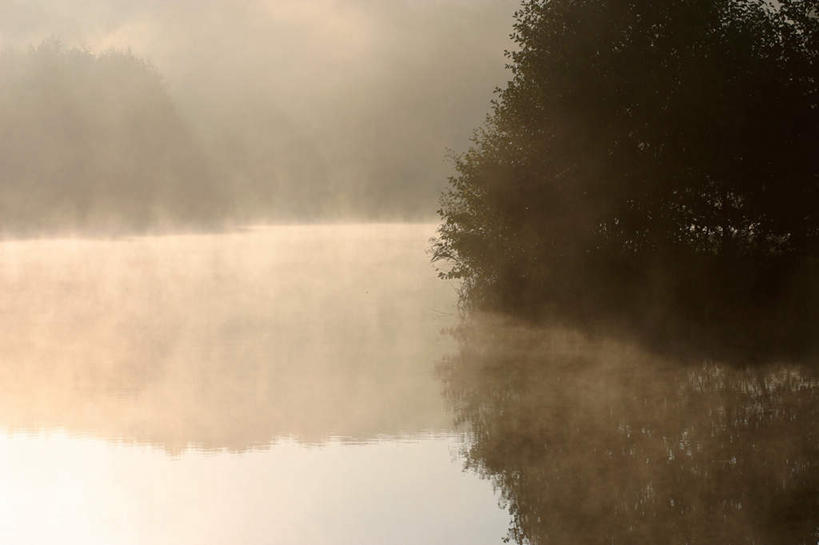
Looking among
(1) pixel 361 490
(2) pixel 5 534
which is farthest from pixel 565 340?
(2) pixel 5 534

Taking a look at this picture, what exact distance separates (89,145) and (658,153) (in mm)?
82406

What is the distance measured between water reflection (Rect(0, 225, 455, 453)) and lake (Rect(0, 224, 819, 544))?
0.11 meters

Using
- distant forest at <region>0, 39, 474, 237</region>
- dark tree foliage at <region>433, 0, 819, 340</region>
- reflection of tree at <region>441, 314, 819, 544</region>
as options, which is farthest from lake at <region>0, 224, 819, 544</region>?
distant forest at <region>0, 39, 474, 237</region>

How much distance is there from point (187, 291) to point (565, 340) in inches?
834

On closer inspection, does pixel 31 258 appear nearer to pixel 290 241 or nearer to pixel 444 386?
pixel 290 241

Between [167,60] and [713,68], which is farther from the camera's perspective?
[167,60]

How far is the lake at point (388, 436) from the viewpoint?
47.2ft

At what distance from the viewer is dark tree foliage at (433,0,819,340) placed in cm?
3300

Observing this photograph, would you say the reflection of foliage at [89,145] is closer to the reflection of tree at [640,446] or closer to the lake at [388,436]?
the lake at [388,436]

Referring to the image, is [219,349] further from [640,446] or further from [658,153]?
[640,446]

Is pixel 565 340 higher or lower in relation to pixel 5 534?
higher

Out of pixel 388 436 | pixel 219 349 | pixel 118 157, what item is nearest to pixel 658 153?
pixel 219 349

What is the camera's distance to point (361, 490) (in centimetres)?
1606

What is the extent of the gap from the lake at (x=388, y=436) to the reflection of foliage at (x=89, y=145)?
70979mm
